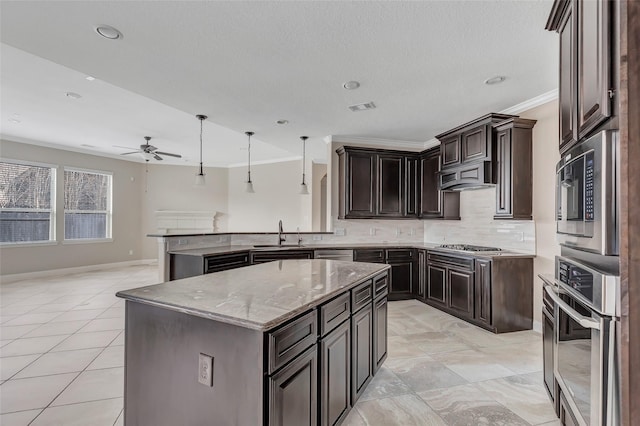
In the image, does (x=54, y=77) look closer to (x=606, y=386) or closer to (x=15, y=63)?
(x=15, y=63)

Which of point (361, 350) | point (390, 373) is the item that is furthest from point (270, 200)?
point (361, 350)

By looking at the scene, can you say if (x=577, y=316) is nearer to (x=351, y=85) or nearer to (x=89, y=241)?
(x=351, y=85)

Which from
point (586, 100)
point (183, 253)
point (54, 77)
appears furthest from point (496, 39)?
point (54, 77)

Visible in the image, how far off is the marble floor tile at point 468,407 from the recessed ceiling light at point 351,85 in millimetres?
2813

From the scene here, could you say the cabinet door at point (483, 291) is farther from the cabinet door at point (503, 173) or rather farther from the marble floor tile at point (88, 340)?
the marble floor tile at point (88, 340)

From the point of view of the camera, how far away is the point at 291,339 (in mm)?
1351

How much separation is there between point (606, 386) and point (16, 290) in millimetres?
7584

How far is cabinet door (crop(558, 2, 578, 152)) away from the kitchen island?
1.43 metres

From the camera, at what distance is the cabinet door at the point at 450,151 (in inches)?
165

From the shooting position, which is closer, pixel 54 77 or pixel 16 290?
pixel 54 77

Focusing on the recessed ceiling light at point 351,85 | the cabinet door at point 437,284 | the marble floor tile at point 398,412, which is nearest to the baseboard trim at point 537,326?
the cabinet door at point 437,284

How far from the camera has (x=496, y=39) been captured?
7.79ft

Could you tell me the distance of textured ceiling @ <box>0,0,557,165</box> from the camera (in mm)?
2086

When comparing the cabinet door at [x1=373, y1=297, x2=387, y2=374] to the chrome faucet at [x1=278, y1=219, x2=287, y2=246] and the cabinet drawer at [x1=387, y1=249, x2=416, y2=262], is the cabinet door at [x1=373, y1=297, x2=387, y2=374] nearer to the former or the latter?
the cabinet drawer at [x1=387, y1=249, x2=416, y2=262]
